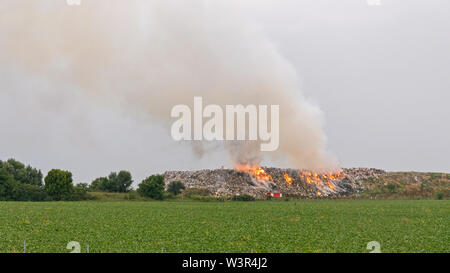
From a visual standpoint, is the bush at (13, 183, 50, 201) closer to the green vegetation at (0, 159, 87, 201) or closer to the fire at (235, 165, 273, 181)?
the green vegetation at (0, 159, 87, 201)

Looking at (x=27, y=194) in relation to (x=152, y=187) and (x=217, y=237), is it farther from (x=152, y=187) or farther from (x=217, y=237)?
(x=217, y=237)

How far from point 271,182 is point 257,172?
6131 millimetres

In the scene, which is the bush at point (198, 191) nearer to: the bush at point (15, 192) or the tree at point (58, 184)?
the tree at point (58, 184)

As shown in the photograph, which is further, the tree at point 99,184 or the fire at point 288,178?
the fire at point 288,178

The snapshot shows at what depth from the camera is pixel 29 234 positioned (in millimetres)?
37125

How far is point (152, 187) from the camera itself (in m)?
118

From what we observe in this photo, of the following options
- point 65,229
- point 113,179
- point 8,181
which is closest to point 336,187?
point 113,179

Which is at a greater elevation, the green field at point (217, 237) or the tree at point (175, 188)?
the tree at point (175, 188)

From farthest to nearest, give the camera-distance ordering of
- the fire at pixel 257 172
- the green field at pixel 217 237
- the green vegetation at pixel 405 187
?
the green vegetation at pixel 405 187 < the fire at pixel 257 172 < the green field at pixel 217 237

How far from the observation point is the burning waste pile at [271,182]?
142m

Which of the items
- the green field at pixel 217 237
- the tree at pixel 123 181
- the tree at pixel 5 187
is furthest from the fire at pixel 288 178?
the green field at pixel 217 237

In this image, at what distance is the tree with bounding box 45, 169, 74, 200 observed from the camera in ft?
372
